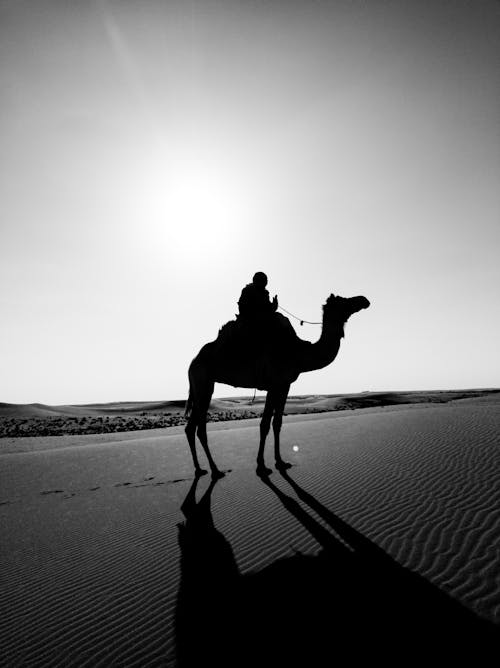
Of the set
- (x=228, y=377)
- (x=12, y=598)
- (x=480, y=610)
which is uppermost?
(x=228, y=377)

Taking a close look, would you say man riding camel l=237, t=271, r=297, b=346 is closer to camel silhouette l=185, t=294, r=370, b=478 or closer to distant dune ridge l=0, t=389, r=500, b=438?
camel silhouette l=185, t=294, r=370, b=478

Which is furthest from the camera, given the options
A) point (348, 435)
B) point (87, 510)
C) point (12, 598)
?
point (348, 435)

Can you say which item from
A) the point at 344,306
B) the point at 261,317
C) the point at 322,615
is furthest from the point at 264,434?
the point at 322,615

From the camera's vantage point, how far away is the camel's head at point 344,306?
6.81 metres

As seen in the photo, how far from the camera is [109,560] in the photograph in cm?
367

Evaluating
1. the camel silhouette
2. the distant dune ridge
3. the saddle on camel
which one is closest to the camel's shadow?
the camel silhouette

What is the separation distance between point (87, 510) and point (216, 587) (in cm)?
339

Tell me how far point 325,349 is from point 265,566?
4.10m

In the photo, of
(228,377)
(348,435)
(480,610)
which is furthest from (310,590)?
(348,435)

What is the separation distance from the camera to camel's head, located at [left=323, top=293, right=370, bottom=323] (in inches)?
268

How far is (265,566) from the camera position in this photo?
3.19 m

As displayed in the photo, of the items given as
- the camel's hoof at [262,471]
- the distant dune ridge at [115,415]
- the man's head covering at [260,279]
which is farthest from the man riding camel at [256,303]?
the distant dune ridge at [115,415]

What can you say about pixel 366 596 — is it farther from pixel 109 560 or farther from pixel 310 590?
pixel 109 560

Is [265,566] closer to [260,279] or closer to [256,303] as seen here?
[256,303]
